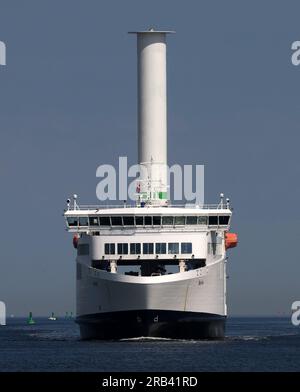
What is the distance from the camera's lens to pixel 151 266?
12025 centimetres

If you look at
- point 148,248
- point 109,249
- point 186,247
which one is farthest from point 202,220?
point 109,249

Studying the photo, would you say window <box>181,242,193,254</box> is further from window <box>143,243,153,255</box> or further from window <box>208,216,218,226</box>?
window <box>208,216,218,226</box>

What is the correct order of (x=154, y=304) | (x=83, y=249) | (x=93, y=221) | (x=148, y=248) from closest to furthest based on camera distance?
(x=154, y=304)
(x=148, y=248)
(x=93, y=221)
(x=83, y=249)

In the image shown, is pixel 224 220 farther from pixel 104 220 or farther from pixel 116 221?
pixel 104 220

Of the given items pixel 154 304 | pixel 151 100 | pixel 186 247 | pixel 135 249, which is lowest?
pixel 154 304

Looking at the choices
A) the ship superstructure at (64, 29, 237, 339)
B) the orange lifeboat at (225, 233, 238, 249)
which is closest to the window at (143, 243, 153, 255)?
the ship superstructure at (64, 29, 237, 339)

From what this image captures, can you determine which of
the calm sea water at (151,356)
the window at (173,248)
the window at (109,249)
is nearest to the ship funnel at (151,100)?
the window at (109,249)

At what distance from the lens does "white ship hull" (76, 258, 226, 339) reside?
11212 cm

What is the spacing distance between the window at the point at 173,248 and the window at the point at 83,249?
770 cm

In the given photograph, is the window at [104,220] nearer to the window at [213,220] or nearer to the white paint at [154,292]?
the white paint at [154,292]

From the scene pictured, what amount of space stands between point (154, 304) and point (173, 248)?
6469 mm

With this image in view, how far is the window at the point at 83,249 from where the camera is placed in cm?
12064
